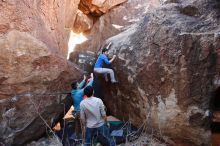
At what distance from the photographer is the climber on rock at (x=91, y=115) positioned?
5344 mm

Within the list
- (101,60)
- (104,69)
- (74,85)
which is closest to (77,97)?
(74,85)

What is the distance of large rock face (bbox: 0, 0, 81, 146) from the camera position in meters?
6.04

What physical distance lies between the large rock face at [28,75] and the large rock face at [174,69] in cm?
147

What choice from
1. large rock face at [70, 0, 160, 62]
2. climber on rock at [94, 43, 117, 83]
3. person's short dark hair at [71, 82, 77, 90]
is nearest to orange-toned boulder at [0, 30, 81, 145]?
person's short dark hair at [71, 82, 77, 90]

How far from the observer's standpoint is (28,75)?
245 inches

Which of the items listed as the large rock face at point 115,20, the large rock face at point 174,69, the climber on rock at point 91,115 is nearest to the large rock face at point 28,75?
the climber on rock at point 91,115

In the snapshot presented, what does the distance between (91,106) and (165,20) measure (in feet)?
7.60

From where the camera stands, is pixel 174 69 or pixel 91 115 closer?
pixel 91 115

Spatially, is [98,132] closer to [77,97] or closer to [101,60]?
[77,97]

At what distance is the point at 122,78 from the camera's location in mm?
6863

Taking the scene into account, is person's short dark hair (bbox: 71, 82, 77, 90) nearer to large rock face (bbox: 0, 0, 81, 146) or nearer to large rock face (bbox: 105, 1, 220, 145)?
large rock face (bbox: 0, 0, 81, 146)

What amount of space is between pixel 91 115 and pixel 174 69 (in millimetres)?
1759

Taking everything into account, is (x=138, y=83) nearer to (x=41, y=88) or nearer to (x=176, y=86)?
(x=176, y=86)

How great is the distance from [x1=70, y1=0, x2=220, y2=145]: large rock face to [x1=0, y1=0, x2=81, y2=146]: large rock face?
147cm
